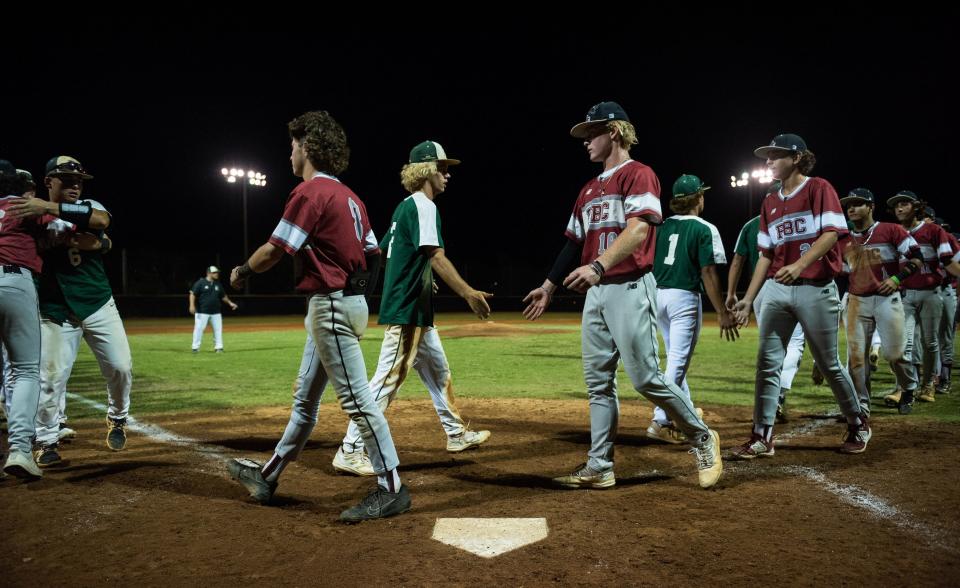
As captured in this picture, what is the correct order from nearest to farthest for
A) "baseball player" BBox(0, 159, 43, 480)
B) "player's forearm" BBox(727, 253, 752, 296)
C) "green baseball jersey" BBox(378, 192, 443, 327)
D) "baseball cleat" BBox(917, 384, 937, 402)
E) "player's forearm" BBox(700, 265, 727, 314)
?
1. "baseball player" BBox(0, 159, 43, 480)
2. "green baseball jersey" BBox(378, 192, 443, 327)
3. "player's forearm" BBox(700, 265, 727, 314)
4. "player's forearm" BBox(727, 253, 752, 296)
5. "baseball cleat" BBox(917, 384, 937, 402)

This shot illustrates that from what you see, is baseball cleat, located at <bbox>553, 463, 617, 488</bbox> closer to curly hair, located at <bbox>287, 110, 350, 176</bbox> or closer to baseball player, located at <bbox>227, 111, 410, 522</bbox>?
baseball player, located at <bbox>227, 111, 410, 522</bbox>

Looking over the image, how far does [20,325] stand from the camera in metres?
4.53

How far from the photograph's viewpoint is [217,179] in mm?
55438

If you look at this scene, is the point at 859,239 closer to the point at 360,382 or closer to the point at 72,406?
the point at 360,382

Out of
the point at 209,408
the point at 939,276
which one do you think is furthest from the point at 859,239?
the point at 209,408

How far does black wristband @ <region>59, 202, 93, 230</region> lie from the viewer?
4.48m

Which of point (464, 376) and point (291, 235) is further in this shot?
point (464, 376)

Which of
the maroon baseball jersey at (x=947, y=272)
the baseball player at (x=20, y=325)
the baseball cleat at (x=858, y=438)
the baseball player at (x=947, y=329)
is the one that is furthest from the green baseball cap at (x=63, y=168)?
the baseball player at (x=947, y=329)

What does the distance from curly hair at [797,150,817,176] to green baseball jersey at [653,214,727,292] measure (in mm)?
906

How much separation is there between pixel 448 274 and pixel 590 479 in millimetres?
1621

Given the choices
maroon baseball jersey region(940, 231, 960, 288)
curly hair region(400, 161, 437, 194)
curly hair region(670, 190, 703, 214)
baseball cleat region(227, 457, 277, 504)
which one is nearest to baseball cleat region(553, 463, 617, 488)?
baseball cleat region(227, 457, 277, 504)

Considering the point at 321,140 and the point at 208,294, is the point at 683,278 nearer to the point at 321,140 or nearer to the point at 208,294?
the point at 321,140

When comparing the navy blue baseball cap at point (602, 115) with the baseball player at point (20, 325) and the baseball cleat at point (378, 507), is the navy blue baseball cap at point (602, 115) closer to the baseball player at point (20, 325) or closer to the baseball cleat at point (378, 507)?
the baseball cleat at point (378, 507)

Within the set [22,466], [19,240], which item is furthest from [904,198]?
[22,466]
